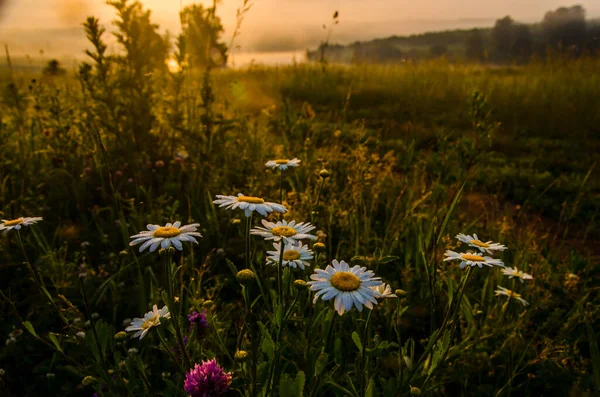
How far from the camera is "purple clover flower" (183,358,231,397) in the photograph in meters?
0.94

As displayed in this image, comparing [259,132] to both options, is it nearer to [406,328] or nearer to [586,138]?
[406,328]

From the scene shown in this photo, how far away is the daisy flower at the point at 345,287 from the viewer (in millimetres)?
903

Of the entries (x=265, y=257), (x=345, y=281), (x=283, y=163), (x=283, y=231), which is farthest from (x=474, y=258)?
(x=265, y=257)

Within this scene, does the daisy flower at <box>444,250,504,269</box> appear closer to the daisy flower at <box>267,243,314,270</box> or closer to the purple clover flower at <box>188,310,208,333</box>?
the daisy flower at <box>267,243,314,270</box>

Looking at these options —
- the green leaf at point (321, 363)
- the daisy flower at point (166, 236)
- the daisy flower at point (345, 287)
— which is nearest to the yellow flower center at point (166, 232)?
the daisy flower at point (166, 236)

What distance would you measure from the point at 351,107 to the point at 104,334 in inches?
281

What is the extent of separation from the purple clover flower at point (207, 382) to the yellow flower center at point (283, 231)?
32cm

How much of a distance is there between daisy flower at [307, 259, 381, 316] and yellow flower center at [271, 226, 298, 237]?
0.38ft

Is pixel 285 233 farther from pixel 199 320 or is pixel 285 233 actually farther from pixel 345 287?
pixel 199 320

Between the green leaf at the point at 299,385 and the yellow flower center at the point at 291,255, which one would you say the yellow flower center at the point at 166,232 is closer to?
the yellow flower center at the point at 291,255

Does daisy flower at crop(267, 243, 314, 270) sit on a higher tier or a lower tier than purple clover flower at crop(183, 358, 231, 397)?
higher

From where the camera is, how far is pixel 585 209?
11.7 ft

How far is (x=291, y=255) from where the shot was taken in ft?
3.90

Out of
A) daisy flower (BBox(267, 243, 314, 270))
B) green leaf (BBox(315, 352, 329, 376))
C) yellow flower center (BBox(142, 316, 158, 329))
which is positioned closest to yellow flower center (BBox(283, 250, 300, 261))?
daisy flower (BBox(267, 243, 314, 270))
